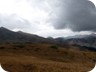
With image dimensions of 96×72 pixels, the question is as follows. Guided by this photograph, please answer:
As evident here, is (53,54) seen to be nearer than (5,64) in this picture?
No

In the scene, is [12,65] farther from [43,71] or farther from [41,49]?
[41,49]

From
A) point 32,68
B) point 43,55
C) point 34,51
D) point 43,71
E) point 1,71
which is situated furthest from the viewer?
point 34,51

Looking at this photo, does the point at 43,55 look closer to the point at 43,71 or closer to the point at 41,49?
the point at 41,49

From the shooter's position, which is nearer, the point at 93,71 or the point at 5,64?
the point at 93,71

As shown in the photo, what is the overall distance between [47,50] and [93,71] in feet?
184

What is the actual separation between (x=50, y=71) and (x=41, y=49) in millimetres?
39499

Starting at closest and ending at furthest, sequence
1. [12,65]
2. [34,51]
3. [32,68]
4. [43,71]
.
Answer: [43,71]
[32,68]
[12,65]
[34,51]

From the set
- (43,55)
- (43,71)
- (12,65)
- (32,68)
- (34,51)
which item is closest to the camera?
(43,71)

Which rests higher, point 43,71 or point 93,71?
point 93,71

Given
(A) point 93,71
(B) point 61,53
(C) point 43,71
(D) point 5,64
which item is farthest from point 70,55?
(A) point 93,71

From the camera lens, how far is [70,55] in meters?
63.8

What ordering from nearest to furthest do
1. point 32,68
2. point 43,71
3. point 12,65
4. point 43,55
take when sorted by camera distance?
1. point 43,71
2. point 32,68
3. point 12,65
4. point 43,55

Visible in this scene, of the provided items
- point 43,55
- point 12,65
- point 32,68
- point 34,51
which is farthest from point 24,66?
point 34,51

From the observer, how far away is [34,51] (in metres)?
62.9
